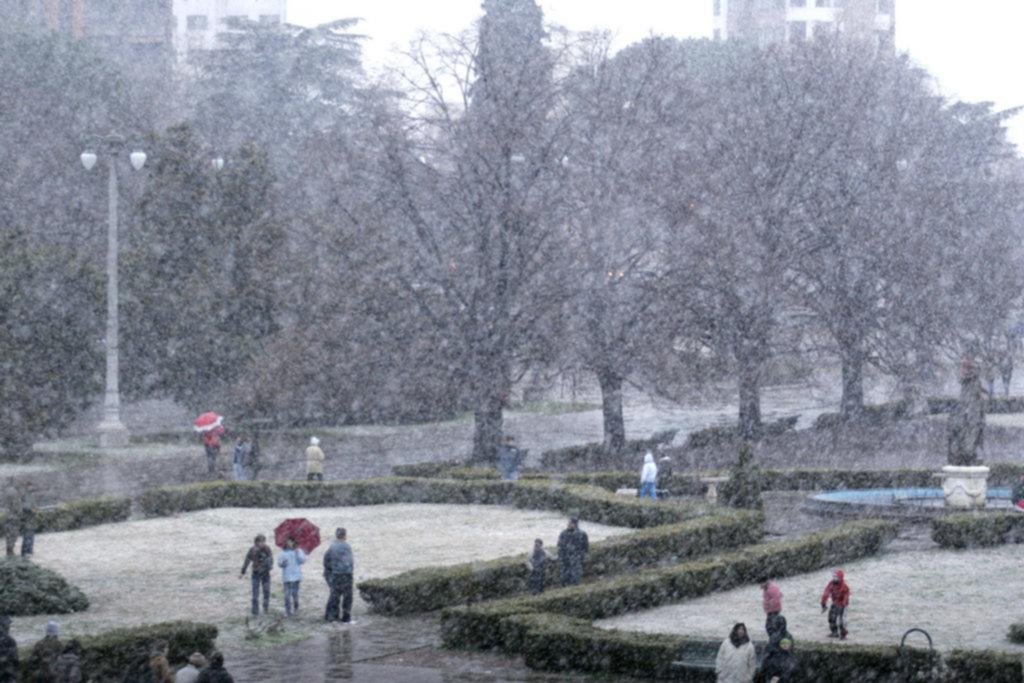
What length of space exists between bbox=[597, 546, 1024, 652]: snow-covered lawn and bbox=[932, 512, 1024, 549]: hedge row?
2.45 ft

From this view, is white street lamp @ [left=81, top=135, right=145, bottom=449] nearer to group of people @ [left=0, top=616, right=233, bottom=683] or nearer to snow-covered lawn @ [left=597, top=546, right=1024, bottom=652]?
snow-covered lawn @ [left=597, top=546, right=1024, bottom=652]

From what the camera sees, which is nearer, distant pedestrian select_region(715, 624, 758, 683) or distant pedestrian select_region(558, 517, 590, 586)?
distant pedestrian select_region(715, 624, 758, 683)

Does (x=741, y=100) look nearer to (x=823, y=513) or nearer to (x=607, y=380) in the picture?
(x=607, y=380)

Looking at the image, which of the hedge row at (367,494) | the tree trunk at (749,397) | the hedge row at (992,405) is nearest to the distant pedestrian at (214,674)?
the hedge row at (367,494)

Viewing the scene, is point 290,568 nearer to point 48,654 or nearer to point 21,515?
point 48,654

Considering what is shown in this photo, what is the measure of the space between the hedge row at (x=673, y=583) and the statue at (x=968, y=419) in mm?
3702

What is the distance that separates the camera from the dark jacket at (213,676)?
43.1 ft

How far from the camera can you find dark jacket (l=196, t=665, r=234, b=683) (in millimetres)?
13125

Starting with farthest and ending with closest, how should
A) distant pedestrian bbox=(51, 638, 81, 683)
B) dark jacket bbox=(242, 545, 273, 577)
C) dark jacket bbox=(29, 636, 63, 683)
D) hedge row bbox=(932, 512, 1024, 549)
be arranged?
1. hedge row bbox=(932, 512, 1024, 549)
2. dark jacket bbox=(242, 545, 273, 577)
3. dark jacket bbox=(29, 636, 63, 683)
4. distant pedestrian bbox=(51, 638, 81, 683)

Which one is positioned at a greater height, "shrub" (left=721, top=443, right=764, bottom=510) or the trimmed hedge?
the trimmed hedge

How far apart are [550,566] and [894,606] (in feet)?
15.1

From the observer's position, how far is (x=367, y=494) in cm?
3281

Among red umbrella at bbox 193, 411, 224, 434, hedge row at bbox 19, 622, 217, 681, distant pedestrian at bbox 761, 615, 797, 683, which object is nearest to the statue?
distant pedestrian at bbox 761, 615, 797, 683

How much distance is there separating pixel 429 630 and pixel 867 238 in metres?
28.6
